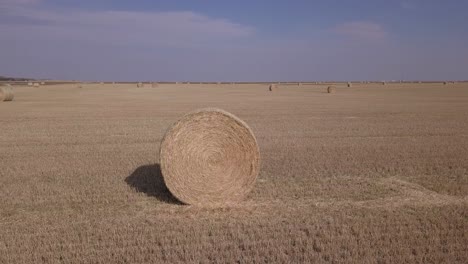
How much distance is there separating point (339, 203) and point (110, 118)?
1398cm

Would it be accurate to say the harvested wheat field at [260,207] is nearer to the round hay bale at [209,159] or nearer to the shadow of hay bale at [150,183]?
the shadow of hay bale at [150,183]

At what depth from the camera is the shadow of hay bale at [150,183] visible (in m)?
7.87

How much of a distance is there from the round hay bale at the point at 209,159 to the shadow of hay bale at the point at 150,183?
32 centimetres

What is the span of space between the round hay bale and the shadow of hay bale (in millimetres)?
322

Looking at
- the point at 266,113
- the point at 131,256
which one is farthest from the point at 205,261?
the point at 266,113

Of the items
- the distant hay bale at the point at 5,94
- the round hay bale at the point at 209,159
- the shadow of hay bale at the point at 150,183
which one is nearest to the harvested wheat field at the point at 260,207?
the shadow of hay bale at the point at 150,183

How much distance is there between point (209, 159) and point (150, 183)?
1.38 m

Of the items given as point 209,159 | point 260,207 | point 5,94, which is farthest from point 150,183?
point 5,94

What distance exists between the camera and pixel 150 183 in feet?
28.6

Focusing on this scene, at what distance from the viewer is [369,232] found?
20.4 feet

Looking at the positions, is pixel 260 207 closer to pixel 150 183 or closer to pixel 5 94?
pixel 150 183

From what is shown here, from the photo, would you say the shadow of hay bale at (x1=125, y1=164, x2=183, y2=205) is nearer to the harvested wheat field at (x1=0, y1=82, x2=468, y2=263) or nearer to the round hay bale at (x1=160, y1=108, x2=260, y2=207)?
the harvested wheat field at (x1=0, y1=82, x2=468, y2=263)

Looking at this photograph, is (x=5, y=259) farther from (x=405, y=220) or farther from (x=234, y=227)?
(x=405, y=220)

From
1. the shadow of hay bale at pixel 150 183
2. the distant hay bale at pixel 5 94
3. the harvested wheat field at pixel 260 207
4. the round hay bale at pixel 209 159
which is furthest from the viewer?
the distant hay bale at pixel 5 94
